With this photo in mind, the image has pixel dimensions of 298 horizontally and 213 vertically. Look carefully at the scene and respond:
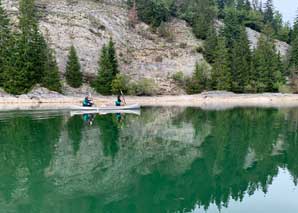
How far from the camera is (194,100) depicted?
3216 inches

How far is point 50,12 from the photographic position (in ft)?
320

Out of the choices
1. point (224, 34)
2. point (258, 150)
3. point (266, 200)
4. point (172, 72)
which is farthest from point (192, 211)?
point (224, 34)

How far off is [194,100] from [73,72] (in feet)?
80.8

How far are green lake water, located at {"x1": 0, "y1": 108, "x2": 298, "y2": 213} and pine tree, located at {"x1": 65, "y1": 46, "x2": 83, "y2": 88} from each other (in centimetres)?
3998

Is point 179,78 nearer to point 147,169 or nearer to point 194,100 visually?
point 194,100

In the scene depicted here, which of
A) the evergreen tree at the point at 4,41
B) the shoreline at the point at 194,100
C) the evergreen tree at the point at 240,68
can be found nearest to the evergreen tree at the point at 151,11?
the evergreen tree at the point at 240,68

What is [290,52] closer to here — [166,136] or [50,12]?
[50,12]

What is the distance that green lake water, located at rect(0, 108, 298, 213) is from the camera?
16.8m

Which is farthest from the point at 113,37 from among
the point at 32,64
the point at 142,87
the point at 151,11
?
the point at 32,64

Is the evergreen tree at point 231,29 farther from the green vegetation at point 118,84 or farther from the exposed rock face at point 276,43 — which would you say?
the green vegetation at point 118,84

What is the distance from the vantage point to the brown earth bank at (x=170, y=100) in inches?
2734

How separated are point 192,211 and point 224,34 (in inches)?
3920

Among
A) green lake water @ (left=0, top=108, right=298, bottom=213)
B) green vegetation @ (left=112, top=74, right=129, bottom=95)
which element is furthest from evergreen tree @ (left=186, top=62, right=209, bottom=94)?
green lake water @ (left=0, top=108, right=298, bottom=213)

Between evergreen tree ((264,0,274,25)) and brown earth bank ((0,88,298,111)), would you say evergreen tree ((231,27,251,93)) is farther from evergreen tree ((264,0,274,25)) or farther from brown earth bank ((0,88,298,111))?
evergreen tree ((264,0,274,25))
